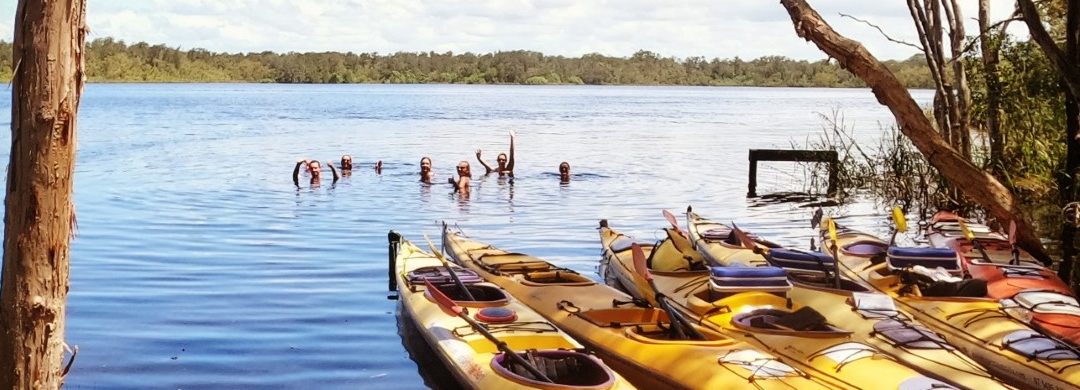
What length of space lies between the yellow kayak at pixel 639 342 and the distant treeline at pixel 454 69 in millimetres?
117397

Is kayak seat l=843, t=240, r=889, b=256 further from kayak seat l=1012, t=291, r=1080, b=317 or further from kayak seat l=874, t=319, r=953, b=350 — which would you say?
kayak seat l=874, t=319, r=953, b=350

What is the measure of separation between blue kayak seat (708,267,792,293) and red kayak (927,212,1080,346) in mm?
1937

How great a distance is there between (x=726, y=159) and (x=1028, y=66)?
727 inches

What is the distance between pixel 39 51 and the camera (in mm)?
4895

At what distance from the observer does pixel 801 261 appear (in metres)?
10.8

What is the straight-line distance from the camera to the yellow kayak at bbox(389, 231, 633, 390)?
7484mm

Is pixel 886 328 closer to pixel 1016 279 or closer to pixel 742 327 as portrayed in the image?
pixel 742 327

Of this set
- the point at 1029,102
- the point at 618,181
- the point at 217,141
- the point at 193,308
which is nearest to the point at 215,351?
the point at 193,308

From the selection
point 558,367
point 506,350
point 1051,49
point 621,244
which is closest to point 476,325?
point 506,350

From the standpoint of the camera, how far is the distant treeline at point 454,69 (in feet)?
411

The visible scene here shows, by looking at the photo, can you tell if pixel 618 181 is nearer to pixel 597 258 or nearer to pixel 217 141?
pixel 597 258

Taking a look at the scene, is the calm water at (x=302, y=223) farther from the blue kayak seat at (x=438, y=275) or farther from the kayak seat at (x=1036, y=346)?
the kayak seat at (x=1036, y=346)

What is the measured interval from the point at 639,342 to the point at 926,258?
3.69m

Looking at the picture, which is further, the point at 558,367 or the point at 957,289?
the point at 957,289
